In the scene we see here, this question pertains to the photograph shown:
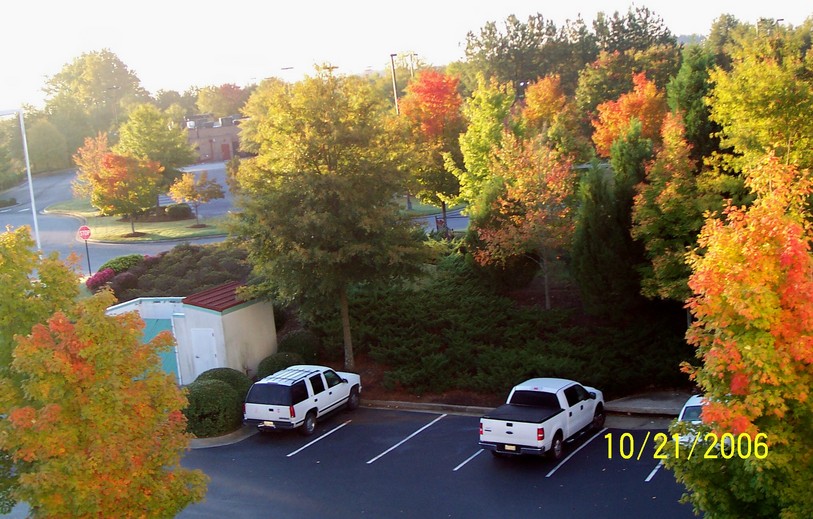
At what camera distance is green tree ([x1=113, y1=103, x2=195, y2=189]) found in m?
55.4

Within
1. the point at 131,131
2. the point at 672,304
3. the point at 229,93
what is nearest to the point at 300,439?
the point at 672,304

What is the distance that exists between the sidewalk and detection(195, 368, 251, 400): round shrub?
1.22m

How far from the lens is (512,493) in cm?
1480

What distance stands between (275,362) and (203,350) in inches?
92.1

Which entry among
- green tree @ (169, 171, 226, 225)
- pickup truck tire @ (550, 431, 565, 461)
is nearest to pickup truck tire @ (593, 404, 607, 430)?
pickup truck tire @ (550, 431, 565, 461)

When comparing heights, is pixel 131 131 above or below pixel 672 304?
above

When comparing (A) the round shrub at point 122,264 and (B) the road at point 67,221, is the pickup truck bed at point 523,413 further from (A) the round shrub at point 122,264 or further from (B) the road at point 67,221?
(A) the round shrub at point 122,264

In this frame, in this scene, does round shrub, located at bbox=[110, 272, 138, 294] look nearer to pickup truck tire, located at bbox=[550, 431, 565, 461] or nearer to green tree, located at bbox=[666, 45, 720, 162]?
pickup truck tire, located at bbox=[550, 431, 565, 461]

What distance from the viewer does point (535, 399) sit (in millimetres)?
16812

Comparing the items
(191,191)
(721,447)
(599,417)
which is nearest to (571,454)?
(599,417)

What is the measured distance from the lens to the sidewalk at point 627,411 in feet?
61.2

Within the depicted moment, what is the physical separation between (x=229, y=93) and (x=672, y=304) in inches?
4080

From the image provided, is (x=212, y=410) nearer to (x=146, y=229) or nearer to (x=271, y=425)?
(x=271, y=425)

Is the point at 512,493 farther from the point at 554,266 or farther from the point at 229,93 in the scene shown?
the point at 229,93
